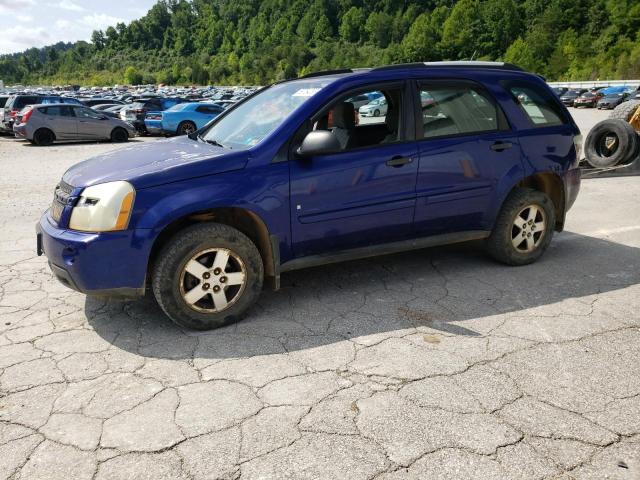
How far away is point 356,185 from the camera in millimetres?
3879

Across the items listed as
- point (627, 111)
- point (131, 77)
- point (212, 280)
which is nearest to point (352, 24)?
point (131, 77)

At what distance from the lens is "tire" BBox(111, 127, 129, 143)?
18.0 meters

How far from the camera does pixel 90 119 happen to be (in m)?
17.5

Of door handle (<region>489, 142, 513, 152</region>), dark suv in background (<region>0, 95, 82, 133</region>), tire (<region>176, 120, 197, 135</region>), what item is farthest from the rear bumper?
door handle (<region>489, 142, 513, 152</region>)

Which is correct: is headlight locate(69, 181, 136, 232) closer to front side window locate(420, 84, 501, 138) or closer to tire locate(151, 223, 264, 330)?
tire locate(151, 223, 264, 330)

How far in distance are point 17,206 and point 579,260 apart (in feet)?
23.0

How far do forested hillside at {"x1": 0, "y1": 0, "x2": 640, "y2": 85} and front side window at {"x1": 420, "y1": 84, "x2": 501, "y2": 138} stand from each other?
7946 cm

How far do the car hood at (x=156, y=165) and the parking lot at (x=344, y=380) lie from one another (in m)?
0.99

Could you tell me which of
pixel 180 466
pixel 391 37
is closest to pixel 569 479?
pixel 180 466

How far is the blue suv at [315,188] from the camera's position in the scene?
11.1ft

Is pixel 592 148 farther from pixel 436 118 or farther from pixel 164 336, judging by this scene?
pixel 164 336

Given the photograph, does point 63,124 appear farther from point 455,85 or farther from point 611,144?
point 455,85

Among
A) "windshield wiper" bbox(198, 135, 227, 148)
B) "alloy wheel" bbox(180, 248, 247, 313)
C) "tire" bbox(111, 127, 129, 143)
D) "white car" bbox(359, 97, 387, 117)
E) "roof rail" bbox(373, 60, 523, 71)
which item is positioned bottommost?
"alloy wheel" bbox(180, 248, 247, 313)

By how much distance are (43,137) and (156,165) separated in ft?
50.6
